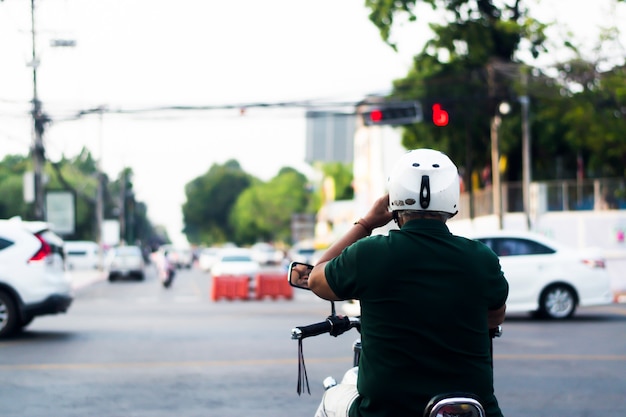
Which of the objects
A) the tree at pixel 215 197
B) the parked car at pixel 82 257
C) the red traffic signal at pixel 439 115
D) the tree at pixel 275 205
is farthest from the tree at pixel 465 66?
the tree at pixel 215 197

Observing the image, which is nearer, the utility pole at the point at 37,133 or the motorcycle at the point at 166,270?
the utility pole at the point at 37,133

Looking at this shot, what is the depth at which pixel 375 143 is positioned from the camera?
67812mm

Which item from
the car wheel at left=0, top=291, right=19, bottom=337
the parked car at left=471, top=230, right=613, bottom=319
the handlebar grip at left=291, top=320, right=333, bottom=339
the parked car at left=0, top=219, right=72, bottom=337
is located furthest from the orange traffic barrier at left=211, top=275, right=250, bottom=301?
the handlebar grip at left=291, top=320, right=333, bottom=339

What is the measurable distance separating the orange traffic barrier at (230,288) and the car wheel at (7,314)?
44.3 ft

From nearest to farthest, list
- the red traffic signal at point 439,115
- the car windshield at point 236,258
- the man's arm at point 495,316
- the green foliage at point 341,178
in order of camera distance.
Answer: the man's arm at point 495,316, the red traffic signal at point 439,115, the car windshield at point 236,258, the green foliage at point 341,178

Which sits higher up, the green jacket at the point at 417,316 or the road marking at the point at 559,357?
the green jacket at the point at 417,316

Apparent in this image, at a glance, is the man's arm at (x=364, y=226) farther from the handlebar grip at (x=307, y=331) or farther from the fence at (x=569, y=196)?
the fence at (x=569, y=196)

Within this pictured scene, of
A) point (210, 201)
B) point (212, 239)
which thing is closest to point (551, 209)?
point (210, 201)

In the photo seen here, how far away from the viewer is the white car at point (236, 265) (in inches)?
1436

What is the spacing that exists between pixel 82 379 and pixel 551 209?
1003 inches

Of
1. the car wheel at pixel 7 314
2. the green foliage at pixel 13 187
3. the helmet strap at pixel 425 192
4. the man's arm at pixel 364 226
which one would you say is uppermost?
the green foliage at pixel 13 187

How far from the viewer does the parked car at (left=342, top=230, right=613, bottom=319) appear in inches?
709

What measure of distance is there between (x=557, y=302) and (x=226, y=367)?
831cm

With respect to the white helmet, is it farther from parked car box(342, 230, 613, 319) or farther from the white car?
the white car
